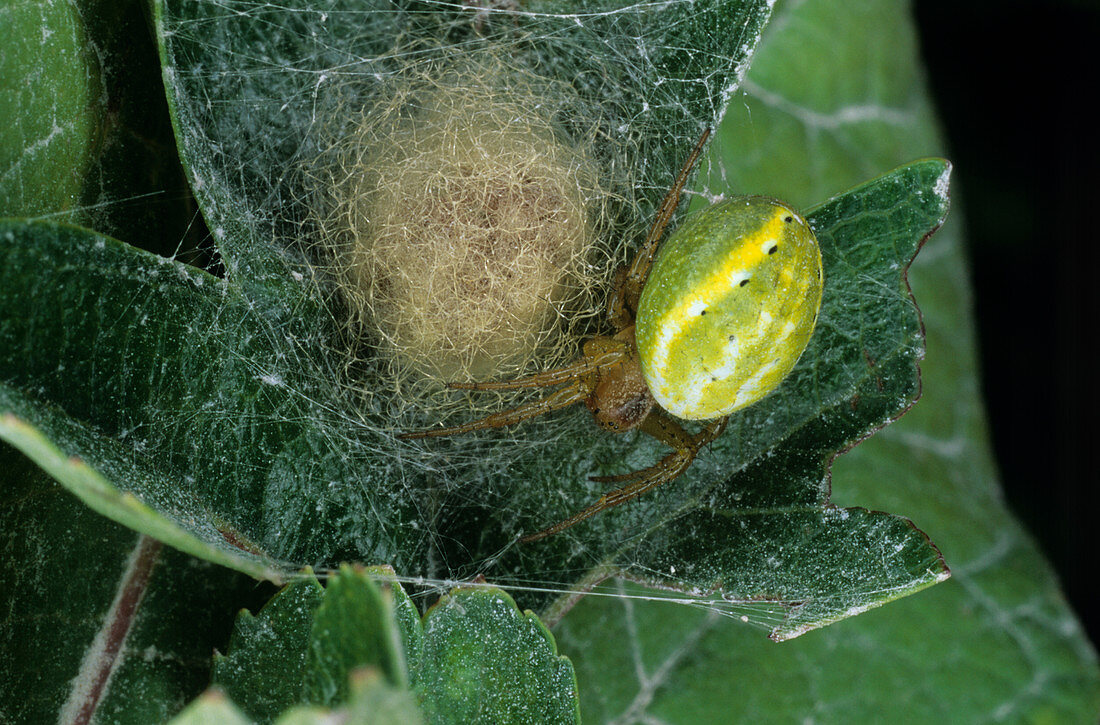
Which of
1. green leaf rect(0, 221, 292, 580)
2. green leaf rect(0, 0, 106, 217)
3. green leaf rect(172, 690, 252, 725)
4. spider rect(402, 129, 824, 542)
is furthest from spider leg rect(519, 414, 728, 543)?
green leaf rect(0, 0, 106, 217)

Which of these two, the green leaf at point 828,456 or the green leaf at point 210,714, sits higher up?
the green leaf at point 210,714

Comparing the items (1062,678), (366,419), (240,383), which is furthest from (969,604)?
(240,383)

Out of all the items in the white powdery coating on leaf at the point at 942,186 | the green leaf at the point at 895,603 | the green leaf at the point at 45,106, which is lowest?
the green leaf at the point at 895,603

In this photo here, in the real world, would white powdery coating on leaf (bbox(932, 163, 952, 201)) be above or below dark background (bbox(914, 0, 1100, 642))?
above

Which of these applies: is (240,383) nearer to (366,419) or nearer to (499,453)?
(366,419)

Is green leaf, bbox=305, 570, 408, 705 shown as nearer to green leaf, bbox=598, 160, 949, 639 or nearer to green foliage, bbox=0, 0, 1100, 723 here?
green foliage, bbox=0, 0, 1100, 723

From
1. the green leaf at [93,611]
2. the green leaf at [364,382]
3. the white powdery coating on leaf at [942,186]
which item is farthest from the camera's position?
the white powdery coating on leaf at [942,186]

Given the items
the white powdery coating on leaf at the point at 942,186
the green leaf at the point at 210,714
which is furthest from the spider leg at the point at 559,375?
the green leaf at the point at 210,714

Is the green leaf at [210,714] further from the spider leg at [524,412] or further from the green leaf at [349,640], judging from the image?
the spider leg at [524,412]
